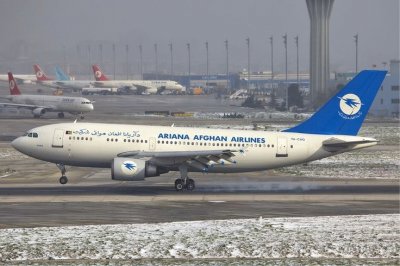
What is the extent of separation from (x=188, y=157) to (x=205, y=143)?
2087mm

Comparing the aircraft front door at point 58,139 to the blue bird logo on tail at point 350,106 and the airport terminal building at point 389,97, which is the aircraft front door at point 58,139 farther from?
the airport terminal building at point 389,97

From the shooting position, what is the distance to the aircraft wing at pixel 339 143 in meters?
50.5

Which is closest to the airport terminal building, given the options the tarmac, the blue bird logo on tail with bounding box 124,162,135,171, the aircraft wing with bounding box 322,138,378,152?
the tarmac

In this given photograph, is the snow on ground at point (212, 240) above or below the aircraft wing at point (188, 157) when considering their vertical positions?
below

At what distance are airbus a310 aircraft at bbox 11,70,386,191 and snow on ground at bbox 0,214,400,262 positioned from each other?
11.8 metres

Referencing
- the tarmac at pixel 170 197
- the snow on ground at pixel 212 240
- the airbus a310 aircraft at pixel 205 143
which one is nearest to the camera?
the snow on ground at pixel 212 240

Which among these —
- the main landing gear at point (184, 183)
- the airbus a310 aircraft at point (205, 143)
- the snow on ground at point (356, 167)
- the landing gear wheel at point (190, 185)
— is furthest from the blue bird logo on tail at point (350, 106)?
the main landing gear at point (184, 183)

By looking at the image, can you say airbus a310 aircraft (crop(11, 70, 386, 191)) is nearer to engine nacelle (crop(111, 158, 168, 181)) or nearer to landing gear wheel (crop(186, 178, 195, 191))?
landing gear wheel (crop(186, 178, 195, 191))

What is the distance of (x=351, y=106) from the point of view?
169 feet

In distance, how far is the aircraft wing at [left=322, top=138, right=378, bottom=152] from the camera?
50.5 metres

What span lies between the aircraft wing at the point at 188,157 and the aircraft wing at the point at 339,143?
5.96 meters

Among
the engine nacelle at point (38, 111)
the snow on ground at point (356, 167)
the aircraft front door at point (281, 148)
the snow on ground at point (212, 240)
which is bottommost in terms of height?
the snow on ground at point (356, 167)

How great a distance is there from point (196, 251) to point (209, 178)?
86.3ft

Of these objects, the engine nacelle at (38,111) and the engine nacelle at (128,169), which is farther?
the engine nacelle at (38,111)
